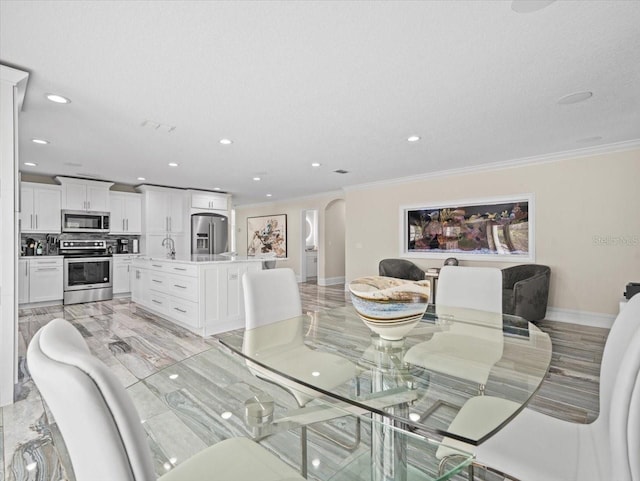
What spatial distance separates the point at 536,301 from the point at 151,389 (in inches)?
180

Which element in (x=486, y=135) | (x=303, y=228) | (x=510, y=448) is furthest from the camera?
(x=303, y=228)

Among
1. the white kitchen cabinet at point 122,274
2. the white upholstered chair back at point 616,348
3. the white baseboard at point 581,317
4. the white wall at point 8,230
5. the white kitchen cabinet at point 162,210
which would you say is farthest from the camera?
the white kitchen cabinet at point 162,210

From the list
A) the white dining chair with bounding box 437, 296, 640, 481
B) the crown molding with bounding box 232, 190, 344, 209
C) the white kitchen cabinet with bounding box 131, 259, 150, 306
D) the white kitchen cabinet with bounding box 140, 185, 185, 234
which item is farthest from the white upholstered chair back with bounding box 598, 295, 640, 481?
the white kitchen cabinet with bounding box 140, 185, 185, 234

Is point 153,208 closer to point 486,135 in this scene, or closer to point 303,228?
point 303,228

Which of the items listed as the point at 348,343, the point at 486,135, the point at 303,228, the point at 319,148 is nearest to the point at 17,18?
the point at 348,343

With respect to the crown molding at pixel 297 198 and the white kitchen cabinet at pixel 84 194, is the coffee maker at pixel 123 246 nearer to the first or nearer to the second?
the white kitchen cabinet at pixel 84 194


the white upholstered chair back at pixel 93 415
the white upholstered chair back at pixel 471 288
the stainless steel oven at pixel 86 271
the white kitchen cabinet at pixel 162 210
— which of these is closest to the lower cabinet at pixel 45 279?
the stainless steel oven at pixel 86 271

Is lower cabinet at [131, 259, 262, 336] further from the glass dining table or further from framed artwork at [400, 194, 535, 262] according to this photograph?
framed artwork at [400, 194, 535, 262]

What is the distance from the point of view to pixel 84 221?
633 centimetres

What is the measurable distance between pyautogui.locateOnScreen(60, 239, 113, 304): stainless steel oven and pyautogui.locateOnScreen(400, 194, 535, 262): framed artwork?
602 centimetres

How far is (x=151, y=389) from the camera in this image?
4.30 ft

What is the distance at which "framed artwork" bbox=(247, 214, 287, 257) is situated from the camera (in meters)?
9.30

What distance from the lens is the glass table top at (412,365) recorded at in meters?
1.07

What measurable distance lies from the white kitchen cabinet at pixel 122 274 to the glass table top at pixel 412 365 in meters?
5.85
